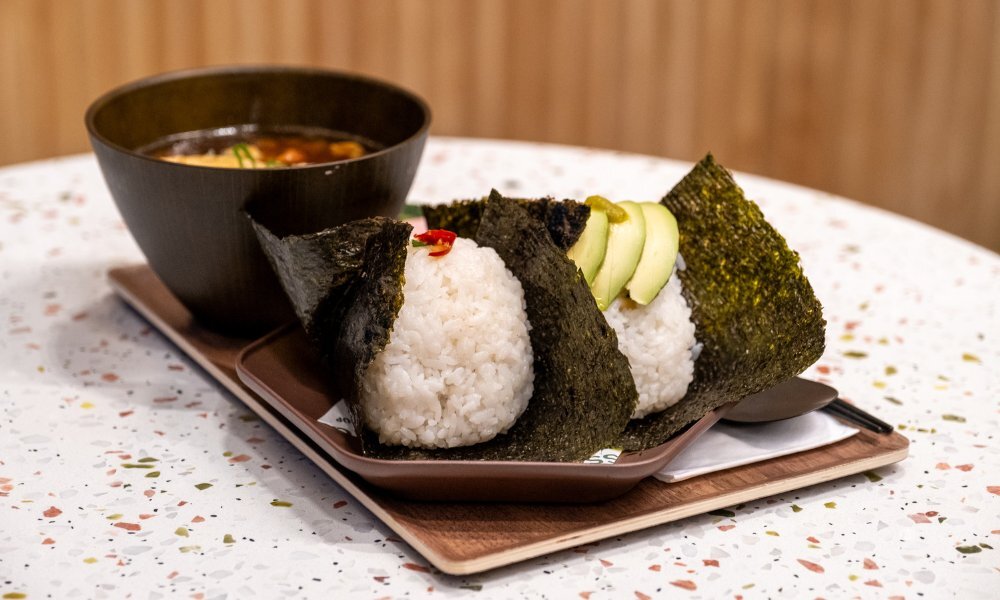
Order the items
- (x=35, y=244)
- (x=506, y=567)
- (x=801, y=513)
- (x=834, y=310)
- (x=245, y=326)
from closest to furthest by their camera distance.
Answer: (x=506, y=567) < (x=801, y=513) < (x=245, y=326) < (x=834, y=310) < (x=35, y=244)

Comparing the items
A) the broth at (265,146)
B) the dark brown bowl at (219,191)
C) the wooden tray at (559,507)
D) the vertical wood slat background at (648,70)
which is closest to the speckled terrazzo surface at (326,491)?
the wooden tray at (559,507)

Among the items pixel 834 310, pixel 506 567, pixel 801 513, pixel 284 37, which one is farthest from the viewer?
pixel 284 37

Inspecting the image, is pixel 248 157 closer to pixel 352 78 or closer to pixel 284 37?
pixel 352 78

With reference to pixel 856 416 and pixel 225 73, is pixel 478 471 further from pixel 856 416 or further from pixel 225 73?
pixel 225 73

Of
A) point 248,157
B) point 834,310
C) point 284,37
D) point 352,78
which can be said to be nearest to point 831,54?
point 284,37

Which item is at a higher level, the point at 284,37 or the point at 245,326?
the point at 284,37
